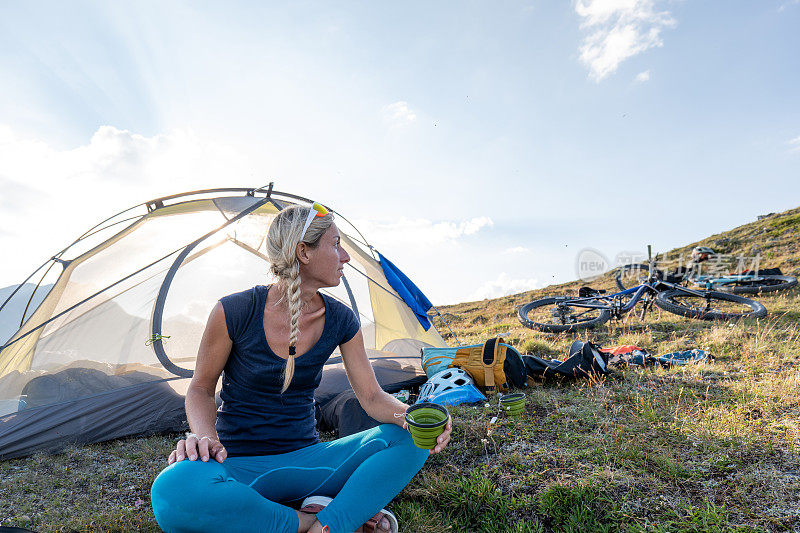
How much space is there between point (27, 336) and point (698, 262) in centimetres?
1297

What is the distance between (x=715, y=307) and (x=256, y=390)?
8.87m

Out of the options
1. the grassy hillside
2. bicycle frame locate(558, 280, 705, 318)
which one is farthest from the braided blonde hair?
bicycle frame locate(558, 280, 705, 318)

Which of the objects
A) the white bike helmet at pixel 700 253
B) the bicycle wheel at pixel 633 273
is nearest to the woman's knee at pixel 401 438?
the bicycle wheel at pixel 633 273

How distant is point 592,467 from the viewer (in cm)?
273

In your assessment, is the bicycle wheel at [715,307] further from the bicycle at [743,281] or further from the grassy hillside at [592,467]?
the grassy hillside at [592,467]

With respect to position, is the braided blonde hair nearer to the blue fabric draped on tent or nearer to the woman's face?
the woman's face

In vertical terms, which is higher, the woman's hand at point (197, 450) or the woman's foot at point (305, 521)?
the woman's hand at point (197, 450)

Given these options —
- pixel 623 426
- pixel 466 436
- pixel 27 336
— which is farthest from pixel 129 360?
pixel 623 426

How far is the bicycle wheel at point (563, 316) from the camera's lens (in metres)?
7.75

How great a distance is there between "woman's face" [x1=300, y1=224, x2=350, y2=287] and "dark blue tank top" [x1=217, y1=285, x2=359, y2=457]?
0.90 feet

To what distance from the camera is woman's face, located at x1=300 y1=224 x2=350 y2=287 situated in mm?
2348

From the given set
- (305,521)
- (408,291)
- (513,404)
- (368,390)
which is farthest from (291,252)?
(408,291)

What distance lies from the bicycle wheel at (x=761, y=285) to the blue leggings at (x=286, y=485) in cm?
985

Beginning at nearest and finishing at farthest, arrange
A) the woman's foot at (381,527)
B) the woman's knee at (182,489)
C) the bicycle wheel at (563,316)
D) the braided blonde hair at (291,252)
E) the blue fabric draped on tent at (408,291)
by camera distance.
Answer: the woman's knee at (182,489) → the woman's foot at (381,527) → the braided blonde hair at (291,252) → the blue fabric draped on tent at (408,291) → the bicycle wheel at (563,316)
